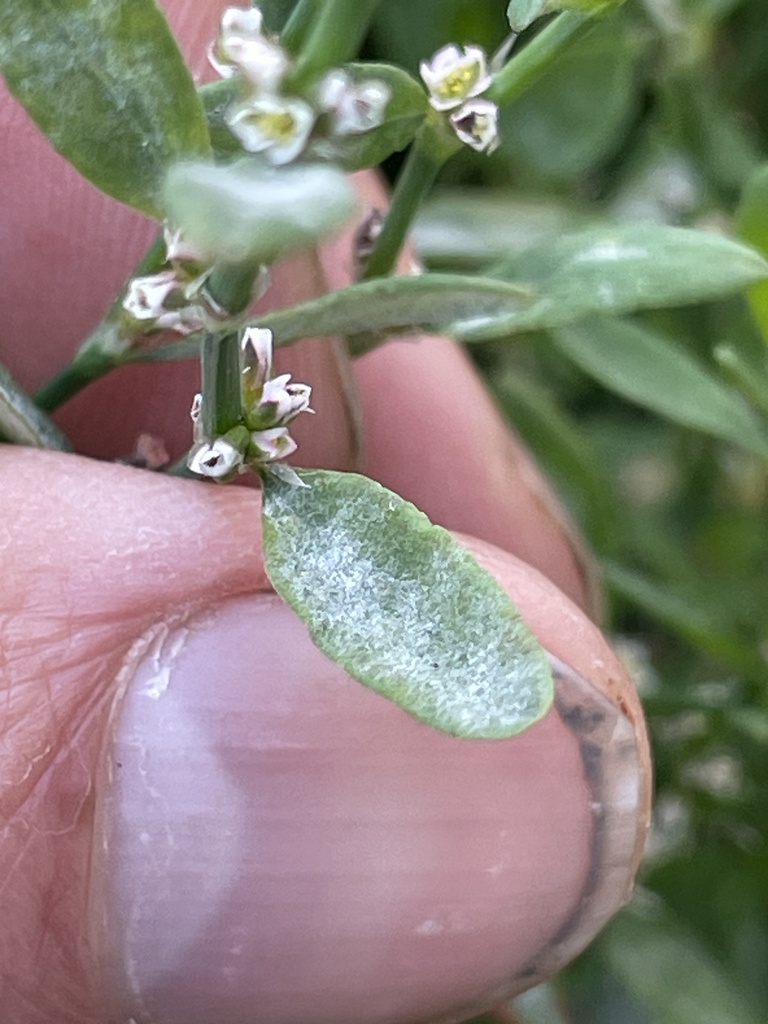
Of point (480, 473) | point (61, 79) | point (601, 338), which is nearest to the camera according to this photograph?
point (61, 79)

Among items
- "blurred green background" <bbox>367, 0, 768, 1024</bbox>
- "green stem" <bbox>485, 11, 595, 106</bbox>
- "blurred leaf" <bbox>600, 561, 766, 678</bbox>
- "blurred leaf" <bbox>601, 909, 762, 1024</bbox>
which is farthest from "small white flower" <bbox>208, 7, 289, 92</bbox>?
"blurred leaf" <bbox>601, 909, 762, 1024</bbox>

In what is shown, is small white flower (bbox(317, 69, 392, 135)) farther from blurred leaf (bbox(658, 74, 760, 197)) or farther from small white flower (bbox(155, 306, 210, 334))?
blurred leaf (bbox(658, 74, 760, 197))

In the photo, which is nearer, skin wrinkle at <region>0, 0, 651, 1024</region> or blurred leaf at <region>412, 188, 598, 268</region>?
skin wrinkle at <region>0, 0, 651, 1024</region>

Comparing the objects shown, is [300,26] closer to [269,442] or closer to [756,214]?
[269,442]

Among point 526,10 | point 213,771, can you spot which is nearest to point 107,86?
point 526,10

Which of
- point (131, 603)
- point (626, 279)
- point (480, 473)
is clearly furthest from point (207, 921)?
point (480, 473)

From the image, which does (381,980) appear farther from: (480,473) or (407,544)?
(480,473)

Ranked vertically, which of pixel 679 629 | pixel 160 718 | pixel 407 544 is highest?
pixel 407 544
